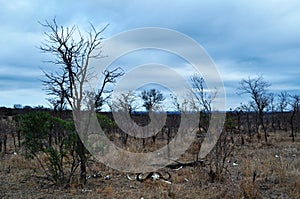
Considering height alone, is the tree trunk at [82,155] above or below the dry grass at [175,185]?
above

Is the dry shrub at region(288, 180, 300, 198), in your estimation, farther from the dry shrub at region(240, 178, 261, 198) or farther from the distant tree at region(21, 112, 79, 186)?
the distant tree at region(21, 112, 79, 186)

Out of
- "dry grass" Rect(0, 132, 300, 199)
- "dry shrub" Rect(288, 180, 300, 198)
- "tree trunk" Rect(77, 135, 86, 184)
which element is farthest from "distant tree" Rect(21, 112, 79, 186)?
"dry shrub" Rect(288, 180, 300, 198)

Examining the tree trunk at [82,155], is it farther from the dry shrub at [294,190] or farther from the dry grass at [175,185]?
the dry shrub at [294,190]

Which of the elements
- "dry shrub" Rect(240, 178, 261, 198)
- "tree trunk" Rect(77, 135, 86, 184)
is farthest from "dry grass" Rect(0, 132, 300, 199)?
"tree trunk" Rect(77, 135, 86, 184)

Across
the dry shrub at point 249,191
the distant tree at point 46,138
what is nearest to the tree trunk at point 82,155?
the distant tree at point 46,138

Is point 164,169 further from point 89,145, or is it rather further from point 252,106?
point 252,106

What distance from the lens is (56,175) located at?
7.57m

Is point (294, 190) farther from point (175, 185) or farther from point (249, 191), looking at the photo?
point (175, 185)

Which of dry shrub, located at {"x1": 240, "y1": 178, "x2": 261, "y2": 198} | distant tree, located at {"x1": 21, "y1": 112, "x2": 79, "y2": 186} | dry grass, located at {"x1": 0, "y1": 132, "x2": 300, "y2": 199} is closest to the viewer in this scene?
dry shrub, located at {"x1": 240, "y1": 178, "x2": 261, "y2": 198}

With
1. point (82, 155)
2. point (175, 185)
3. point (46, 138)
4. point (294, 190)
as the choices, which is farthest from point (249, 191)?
point (46, 138)

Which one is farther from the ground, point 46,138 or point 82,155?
point 46,138

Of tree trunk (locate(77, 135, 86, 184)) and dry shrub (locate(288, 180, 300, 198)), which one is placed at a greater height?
tree trunk (locate(77, 135, 86, 184))

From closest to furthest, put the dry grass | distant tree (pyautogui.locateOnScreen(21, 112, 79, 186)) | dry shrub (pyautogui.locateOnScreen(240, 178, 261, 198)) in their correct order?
1. dry shrub (pyautogui.locateOnScreen(240, 178, 261, 198))
2. the dry grass
3. distant tree (pyautogui.locateOnScreen(21, 112, 79, 186))

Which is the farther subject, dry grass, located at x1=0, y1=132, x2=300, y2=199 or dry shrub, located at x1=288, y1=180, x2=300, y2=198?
dry grass, located at x1=0, y1=132, x2=300, y2=199
